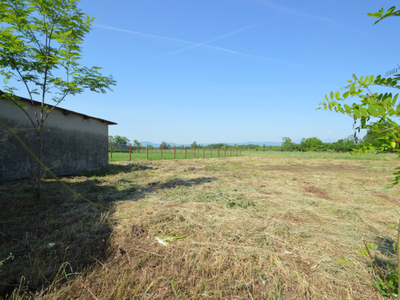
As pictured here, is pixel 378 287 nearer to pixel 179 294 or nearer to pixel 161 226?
pixel 179 294

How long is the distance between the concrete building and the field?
310 centimetres

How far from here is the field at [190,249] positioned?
7.14 ft

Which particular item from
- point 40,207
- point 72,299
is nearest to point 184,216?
point 72,299

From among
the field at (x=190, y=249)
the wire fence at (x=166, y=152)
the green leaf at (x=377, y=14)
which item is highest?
the green leaf at (x=377, y=14)

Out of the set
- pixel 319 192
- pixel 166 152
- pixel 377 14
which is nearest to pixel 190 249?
pixel 377 14

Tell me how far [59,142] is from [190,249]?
8.88 metres

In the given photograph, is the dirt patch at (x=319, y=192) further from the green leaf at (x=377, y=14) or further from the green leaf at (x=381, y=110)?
the green leaf at (x=377, y=14)

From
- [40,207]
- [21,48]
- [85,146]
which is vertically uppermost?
[21,48]

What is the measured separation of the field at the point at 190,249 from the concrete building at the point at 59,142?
310cm

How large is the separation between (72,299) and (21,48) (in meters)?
5.07

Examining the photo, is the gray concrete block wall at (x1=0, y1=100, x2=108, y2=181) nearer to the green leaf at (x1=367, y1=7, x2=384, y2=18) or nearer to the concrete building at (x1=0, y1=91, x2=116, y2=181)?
the concrete building at (x1=0, y1=91, x2=116, y2=181)

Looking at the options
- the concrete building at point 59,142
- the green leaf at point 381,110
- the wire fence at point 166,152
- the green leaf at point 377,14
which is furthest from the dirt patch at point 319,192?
the wire fence at point 166,152

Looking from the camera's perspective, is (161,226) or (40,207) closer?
(161,226)

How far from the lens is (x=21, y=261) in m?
2.50
